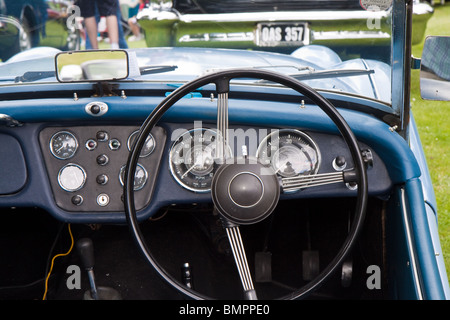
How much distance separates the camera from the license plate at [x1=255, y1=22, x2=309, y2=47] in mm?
3148

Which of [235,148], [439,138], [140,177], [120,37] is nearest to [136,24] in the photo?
[120,37]

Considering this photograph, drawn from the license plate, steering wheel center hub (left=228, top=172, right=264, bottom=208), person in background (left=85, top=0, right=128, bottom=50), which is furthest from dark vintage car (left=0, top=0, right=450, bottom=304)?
the license plate

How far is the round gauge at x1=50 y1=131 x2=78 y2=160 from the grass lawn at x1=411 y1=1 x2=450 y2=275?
6.55 ft

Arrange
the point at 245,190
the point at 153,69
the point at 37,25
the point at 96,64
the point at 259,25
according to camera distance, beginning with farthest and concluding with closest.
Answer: the point at 259,25 < the point at 37,25 < the point at 153,69 < the point at 96,64 < the point at 245,190

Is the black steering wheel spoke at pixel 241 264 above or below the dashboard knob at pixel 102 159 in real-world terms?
below

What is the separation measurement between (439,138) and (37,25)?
4081mm

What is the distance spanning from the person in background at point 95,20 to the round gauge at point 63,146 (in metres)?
0.58

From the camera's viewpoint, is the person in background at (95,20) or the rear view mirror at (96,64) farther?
the person in background at (95,20)

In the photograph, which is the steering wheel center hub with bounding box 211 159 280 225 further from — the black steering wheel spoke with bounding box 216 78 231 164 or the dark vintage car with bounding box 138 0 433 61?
the dark vintage car with bounding box 138 0 433 61

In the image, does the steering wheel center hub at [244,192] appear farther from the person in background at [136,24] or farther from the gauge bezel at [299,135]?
the person in background at [136,24]

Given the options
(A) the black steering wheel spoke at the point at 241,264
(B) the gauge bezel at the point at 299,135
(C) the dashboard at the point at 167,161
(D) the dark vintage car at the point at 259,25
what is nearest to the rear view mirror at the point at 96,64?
(C) the dashboard at the point at 167,161

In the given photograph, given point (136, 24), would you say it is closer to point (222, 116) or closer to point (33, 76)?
point (33, 76)

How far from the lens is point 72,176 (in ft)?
6.72

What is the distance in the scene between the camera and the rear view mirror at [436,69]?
5.45 ft
